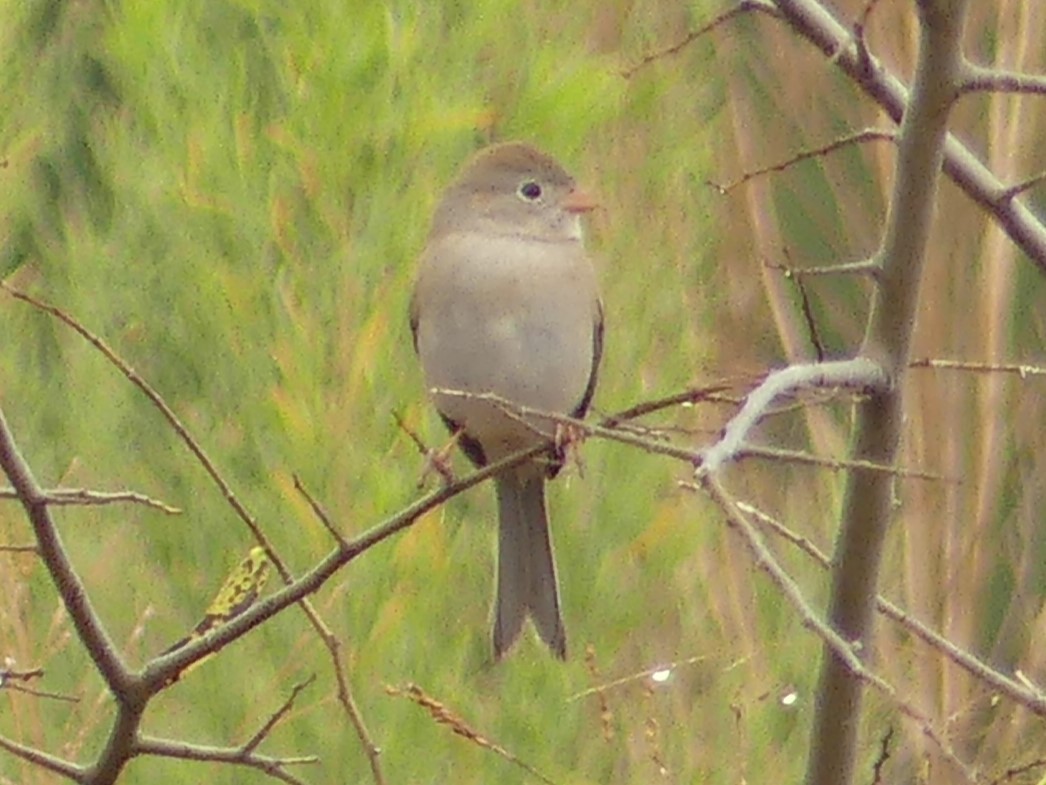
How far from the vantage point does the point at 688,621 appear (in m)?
4.25

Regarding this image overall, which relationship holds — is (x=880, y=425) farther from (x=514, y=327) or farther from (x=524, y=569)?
(x=524, y=569)

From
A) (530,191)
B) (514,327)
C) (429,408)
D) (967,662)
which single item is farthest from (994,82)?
(429,408)

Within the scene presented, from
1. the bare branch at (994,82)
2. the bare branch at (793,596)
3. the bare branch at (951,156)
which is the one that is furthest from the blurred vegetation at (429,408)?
the bare branch at (793,596)

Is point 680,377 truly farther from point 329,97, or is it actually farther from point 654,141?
point 329,97

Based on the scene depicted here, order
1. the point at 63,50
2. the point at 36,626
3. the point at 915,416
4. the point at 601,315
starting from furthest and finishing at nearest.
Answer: the point at 63,50, the point at 915,416, the point at 36,626, the point at 601,315

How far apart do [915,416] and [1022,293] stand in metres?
0.37

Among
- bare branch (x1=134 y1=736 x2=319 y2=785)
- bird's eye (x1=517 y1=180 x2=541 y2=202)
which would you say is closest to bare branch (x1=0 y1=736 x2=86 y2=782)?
bare branch (x1=134 y1=736 x2=319 y2=785)

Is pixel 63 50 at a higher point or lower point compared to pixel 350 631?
higher

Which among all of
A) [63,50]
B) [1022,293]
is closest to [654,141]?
[1022,293]

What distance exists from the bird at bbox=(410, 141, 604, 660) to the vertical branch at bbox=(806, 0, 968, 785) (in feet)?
2.55

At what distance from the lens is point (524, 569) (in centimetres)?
289

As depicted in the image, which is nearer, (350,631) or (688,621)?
(350,631)

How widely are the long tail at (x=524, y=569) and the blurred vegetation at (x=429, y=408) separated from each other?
65 cm

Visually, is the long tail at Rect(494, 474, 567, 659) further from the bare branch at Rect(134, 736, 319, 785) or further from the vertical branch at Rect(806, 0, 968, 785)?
the bare branch at Rect(134, 736, 319, 785)
